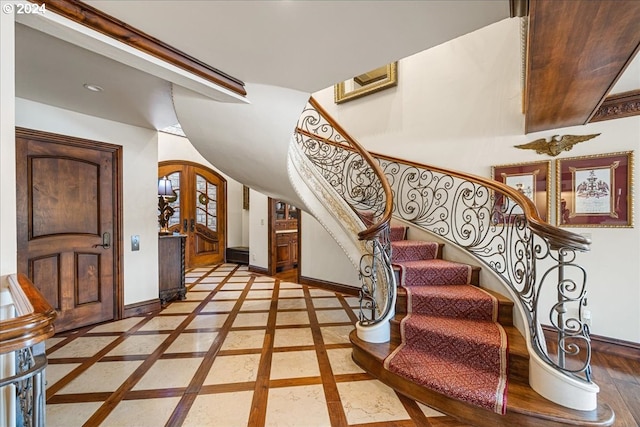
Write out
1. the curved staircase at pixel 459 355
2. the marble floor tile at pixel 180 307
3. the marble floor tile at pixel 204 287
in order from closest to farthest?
the curved staircase at pixel 459 355, the marble floor tile at pixel 180 307, the marble floor tile at pixel 204 287

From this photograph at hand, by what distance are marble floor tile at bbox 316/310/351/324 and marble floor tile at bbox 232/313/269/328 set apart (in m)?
0.64

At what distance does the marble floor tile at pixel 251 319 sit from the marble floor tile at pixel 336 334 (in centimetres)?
70

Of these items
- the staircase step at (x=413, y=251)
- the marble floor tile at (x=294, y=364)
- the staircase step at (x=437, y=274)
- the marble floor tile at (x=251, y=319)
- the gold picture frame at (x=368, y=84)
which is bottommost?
the marble floor tile at (x=251, y=319)

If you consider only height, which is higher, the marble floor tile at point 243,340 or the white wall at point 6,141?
the white wall at point 6,141

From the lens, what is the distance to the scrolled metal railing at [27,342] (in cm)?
75

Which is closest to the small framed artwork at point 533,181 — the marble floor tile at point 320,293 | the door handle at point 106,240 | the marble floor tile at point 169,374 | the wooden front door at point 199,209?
the marble floor tile at point 320,293

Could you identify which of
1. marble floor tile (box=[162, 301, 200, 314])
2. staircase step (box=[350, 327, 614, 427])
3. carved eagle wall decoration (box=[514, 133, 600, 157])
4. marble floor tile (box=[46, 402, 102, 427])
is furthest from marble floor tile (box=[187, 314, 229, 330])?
carved eagle wall decoration (box=[514, 133, 600, 157])

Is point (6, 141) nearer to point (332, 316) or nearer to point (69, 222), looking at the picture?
point (69, 222)

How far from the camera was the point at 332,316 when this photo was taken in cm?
340

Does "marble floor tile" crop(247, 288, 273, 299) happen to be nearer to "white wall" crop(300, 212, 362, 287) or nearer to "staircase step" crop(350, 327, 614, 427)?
"white wall" crop(300, 212, 362, 287)

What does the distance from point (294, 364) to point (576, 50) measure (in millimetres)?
2808

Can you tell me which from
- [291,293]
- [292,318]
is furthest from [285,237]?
[292,318]

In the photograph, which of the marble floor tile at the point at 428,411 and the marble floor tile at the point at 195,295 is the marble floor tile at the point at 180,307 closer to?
the marble floor tile at the point at 195,295

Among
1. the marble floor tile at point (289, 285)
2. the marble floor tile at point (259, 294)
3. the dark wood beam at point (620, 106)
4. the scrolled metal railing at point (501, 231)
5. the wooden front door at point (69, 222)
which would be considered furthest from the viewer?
the marble floor tile at point (289, 285)
